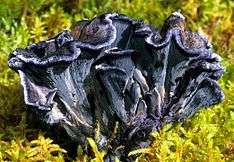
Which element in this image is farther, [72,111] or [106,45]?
[72,111]

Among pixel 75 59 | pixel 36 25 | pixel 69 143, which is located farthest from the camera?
pixel 36 25

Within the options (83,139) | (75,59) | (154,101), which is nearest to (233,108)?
(154,101)

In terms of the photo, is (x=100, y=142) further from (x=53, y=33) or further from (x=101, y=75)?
(x=53, y=33)

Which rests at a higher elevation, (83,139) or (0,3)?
(0,3)

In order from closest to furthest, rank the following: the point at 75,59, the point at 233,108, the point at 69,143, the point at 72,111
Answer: the point at 75,59
the point at 72,111
the point at 69,143
the point at 233,108

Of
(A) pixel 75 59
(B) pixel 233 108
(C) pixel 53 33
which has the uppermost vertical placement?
(A) pixel 75 59

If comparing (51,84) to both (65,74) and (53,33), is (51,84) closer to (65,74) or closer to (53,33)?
(65,74)

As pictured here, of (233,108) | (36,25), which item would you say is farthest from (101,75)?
(36,25)
